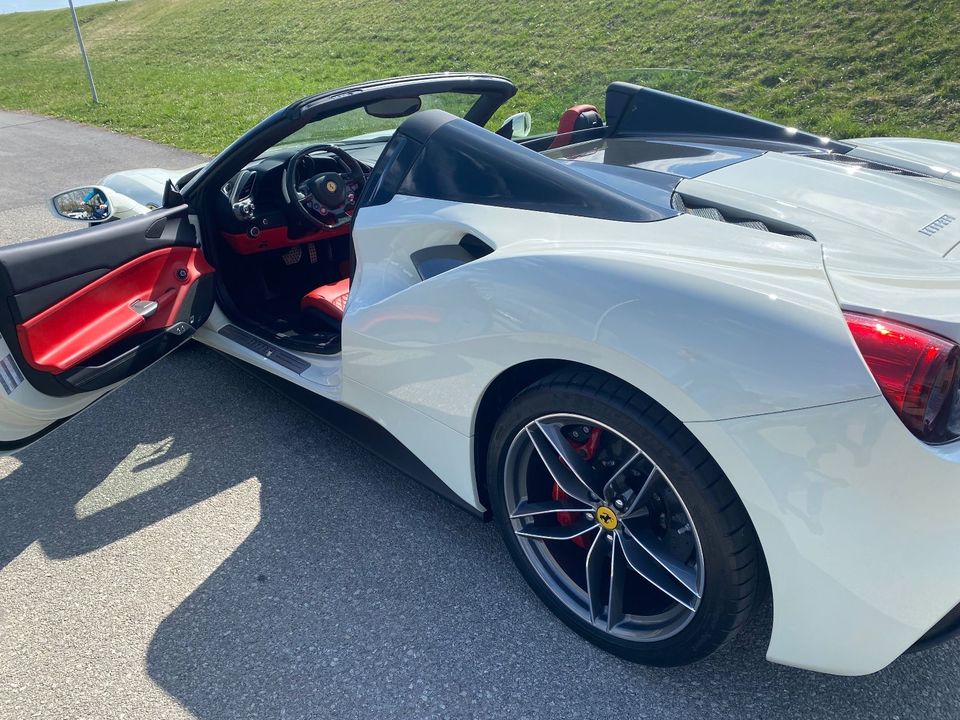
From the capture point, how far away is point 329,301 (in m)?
3.11

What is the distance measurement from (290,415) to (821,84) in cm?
804

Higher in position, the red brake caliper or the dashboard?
the dashboard

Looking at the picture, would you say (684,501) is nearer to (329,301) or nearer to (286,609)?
(286,609)

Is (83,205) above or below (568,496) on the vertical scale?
above

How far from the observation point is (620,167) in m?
2.53

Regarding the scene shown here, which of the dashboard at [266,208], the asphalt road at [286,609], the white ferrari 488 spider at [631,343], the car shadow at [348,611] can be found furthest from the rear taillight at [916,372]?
the dashboard at [266,208]

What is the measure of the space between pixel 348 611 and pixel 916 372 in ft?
5.55

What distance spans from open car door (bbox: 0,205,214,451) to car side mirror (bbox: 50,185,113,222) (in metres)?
0.53

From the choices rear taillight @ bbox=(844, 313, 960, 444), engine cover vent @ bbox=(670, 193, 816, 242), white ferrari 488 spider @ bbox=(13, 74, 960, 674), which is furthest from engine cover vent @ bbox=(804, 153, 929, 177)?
rear taillight @ bbox=(844, 313, 960, 444)

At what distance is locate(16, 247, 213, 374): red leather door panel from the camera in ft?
7.99

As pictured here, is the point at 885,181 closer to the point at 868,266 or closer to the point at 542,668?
the point at 868,266

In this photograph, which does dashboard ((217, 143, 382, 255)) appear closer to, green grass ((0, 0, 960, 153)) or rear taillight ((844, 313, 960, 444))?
green grass ((0, 0, 960, 153))

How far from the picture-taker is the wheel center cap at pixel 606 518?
199 cm

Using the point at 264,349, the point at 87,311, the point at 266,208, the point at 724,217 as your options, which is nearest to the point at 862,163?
the point at 724,217
